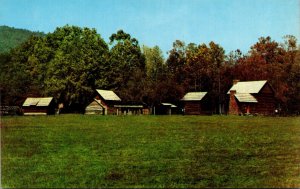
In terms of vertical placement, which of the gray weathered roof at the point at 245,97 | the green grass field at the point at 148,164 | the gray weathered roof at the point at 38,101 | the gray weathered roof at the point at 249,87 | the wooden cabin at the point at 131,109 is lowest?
the green grass field at the point at 148,164

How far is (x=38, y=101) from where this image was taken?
241ft

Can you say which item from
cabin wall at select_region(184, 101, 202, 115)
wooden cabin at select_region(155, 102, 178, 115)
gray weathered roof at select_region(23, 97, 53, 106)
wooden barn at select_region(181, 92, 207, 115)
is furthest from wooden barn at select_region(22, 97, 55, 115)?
cabin wall at select_region(184, 101, 202, 115)

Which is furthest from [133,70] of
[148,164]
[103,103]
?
[148,164]

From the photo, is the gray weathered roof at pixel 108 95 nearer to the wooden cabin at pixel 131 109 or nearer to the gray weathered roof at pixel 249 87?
the wooden cabin at pixel 131 109

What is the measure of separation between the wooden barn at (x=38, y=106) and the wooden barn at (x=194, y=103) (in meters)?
24.3

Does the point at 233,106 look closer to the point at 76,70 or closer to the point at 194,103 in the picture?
the point at 194,103

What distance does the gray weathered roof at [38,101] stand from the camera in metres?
73.3

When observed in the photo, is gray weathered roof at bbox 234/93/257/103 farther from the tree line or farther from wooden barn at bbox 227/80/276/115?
the tree line

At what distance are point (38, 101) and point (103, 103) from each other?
430 inches

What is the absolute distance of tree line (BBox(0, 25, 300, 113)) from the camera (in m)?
77.8

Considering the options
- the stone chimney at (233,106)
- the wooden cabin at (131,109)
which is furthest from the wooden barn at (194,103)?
the wooden cabin at (131,109)

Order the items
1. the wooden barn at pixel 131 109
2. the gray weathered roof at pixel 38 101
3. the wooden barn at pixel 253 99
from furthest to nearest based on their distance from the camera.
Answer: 1. the wooden barn at pixel 131 109
2. the wooden barn at pixel 253 99
3. the gray weathered roof at pixel 38 101

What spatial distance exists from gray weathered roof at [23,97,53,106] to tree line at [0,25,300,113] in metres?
2.19

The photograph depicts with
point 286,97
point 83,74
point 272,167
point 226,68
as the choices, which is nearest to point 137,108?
point 83,74
